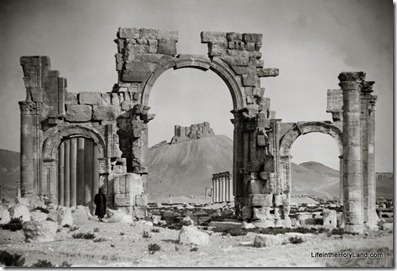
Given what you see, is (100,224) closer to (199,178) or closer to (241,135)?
(241,135)

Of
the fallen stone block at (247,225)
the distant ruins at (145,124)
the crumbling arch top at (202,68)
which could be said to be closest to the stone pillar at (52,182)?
the distant ruins at (145,124)

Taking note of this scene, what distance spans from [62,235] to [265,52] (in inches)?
602

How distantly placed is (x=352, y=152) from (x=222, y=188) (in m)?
37.6

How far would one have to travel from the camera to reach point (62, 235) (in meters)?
17.8

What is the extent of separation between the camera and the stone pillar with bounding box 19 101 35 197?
26.8m

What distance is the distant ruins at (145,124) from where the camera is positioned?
2569 centimetres

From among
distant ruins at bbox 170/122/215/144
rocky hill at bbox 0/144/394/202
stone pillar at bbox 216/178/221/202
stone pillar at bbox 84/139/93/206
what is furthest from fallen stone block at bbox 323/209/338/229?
distant ruins at bbox 170/122/215/144

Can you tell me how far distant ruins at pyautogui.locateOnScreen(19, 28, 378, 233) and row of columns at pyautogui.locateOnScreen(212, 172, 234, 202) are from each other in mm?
25863

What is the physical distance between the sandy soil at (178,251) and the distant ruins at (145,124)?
567 cm

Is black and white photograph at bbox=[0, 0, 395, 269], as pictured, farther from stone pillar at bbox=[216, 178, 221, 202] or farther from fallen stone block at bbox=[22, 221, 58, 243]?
stone pillar at bbox=[216, 178, 221, 202]

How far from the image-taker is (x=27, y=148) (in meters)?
27.0

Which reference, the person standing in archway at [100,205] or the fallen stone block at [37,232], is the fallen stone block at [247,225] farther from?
the fallen stone block at [37,232]

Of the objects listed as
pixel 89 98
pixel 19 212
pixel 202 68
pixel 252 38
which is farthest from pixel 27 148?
pixel 252 38

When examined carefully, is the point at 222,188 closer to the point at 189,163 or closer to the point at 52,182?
the point at 52,182
